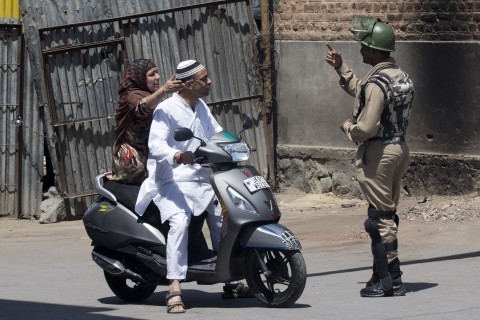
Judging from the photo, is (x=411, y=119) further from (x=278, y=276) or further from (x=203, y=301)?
(x=278, y=276)

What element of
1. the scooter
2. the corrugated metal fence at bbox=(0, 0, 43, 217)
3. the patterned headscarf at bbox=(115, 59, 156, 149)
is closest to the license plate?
the scooter

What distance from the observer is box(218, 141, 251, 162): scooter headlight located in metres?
7.94

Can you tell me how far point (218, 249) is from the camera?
7.98 metres

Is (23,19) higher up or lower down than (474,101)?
higher up

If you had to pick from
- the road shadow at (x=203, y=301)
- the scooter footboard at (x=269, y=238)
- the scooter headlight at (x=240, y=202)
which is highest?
the scooter headlight at (x=240, y=202)

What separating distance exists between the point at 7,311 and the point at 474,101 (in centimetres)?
597

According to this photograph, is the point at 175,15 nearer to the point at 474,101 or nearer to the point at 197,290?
the point at 474,101

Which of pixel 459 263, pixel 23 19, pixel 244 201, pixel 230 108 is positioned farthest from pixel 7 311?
pixel 230 108

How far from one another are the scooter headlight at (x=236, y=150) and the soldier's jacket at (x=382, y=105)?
0.75 meters

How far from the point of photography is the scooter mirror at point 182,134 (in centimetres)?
774

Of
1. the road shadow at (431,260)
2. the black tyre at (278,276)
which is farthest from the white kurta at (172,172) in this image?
the road shadow at (431,260)

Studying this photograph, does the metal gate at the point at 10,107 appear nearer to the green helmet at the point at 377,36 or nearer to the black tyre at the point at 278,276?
the green helmet at the point at 377,36

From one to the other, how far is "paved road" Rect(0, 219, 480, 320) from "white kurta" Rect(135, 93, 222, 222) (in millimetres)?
715

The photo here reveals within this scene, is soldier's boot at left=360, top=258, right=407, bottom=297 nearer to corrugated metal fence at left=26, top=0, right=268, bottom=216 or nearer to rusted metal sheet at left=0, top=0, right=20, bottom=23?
corrugated metal fence at left=26, top=0, right=268, bottom=216
